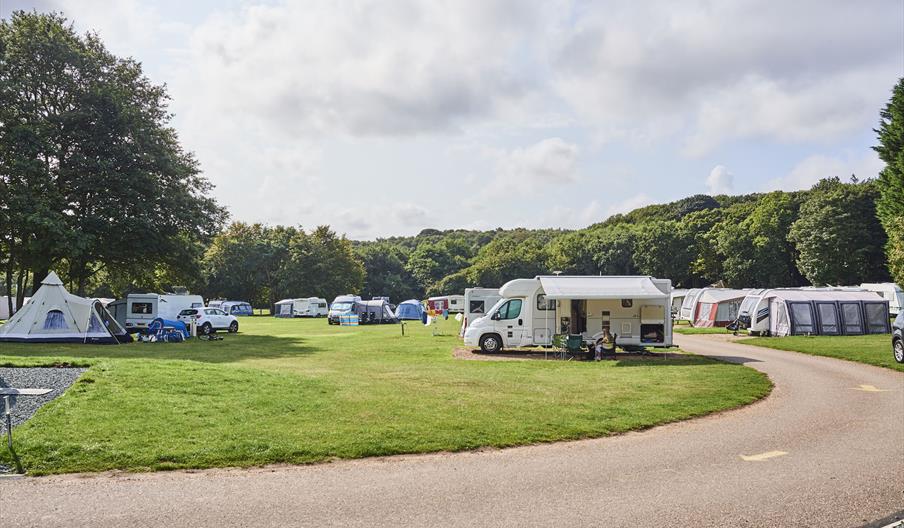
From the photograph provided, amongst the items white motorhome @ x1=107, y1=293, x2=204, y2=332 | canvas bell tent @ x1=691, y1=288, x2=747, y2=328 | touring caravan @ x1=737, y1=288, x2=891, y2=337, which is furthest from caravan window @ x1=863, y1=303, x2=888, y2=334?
white motorhome @ x1=107, y1=293, x2=204, y2=332

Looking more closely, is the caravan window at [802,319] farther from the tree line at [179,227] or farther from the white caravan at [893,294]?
the white caravan at [893,294]

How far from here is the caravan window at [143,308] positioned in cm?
3209

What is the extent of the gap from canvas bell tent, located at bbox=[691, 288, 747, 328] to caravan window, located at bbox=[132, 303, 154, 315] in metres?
29.6

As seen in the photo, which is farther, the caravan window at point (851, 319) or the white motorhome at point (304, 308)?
the white motorhome at point (304, 308)

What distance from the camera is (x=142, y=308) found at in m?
32.2

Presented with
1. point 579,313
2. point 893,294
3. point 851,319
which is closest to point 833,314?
point 851,319

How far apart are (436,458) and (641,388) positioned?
22.1ft

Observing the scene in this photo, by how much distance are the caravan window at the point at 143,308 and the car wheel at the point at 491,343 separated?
60.9 ft

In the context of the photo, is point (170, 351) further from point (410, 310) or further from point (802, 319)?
point (410, 310)

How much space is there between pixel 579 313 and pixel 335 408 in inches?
484

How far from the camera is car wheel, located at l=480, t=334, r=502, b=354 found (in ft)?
71.6

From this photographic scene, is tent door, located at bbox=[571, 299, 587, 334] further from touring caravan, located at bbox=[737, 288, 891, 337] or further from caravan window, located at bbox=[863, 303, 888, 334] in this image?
caravan window, located at bbox=[863, 303, 888, 334]

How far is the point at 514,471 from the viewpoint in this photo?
7223 millimetres

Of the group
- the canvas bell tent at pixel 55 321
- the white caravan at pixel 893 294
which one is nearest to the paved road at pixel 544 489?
the canvas bell tent at pixel 55 321
